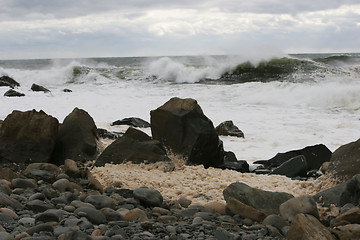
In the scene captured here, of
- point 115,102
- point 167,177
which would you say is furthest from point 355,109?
point 167,177

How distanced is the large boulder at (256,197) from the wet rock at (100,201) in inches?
33.8

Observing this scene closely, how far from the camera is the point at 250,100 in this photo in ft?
46.2

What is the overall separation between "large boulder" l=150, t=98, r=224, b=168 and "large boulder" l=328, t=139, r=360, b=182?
64.1 inches

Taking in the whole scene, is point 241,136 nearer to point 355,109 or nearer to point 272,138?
point 272,138

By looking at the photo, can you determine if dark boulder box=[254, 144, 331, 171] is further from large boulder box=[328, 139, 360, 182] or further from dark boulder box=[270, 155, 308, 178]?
large boulder box=[328, 139, 360, 182]

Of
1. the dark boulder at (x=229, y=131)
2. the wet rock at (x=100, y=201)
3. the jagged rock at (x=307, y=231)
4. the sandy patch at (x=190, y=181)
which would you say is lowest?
the dark boulder at (x=229, y=131)

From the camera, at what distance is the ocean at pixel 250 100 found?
8.68 meters

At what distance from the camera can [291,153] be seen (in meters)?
6.48

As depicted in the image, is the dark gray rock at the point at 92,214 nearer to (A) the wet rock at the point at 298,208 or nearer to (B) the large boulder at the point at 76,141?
(A) the wet rock at the point at 298,208

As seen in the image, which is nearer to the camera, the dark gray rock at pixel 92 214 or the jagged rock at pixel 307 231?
the jagged rock at pixel 307 231

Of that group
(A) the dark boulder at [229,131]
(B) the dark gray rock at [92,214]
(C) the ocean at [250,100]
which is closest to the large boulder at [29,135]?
(B) the dark gray rock at [92,214]

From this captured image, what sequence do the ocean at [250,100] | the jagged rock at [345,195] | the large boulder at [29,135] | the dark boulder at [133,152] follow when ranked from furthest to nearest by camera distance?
the ocean at [250,100] → the large boulder at [29,135] → the dark boulder at [133,152] → the jagged rock at [345,195]

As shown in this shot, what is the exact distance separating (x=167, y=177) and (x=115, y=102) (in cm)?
897

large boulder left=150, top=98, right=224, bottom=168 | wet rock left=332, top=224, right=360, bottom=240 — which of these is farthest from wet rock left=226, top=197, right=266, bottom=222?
large boulder left=150, top=98, right=224, bottom=168
